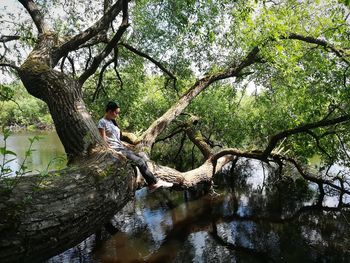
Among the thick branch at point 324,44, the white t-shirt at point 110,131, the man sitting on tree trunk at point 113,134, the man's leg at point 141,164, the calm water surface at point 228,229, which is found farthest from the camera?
the calm water surface at point 228,229

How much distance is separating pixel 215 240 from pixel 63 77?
6.70m

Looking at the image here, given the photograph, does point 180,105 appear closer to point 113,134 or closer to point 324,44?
point 113,134

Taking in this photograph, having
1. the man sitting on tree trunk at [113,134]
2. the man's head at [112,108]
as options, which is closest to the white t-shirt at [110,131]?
the man sitting on tree trunk at [113,134]

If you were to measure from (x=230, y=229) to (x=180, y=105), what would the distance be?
15.0 feet

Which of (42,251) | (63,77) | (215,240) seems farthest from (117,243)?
(42,251)

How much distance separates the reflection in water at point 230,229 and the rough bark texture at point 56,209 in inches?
192

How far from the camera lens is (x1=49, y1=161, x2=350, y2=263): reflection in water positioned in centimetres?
851

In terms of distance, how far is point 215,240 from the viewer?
959 cm

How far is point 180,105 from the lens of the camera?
357 inches

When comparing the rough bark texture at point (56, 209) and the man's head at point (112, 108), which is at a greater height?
the man's head at point (112, 108)

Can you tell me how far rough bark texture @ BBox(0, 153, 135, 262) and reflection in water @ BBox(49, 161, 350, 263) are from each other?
488 cm

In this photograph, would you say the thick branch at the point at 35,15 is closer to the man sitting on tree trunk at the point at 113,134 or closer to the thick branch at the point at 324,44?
the man sitting on tree trunk at the point at 113,134

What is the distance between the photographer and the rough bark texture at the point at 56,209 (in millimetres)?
2746

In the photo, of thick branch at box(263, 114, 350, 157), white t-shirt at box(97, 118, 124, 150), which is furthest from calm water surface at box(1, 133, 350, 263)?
thick branch at box(263, 114, 350, 157)
